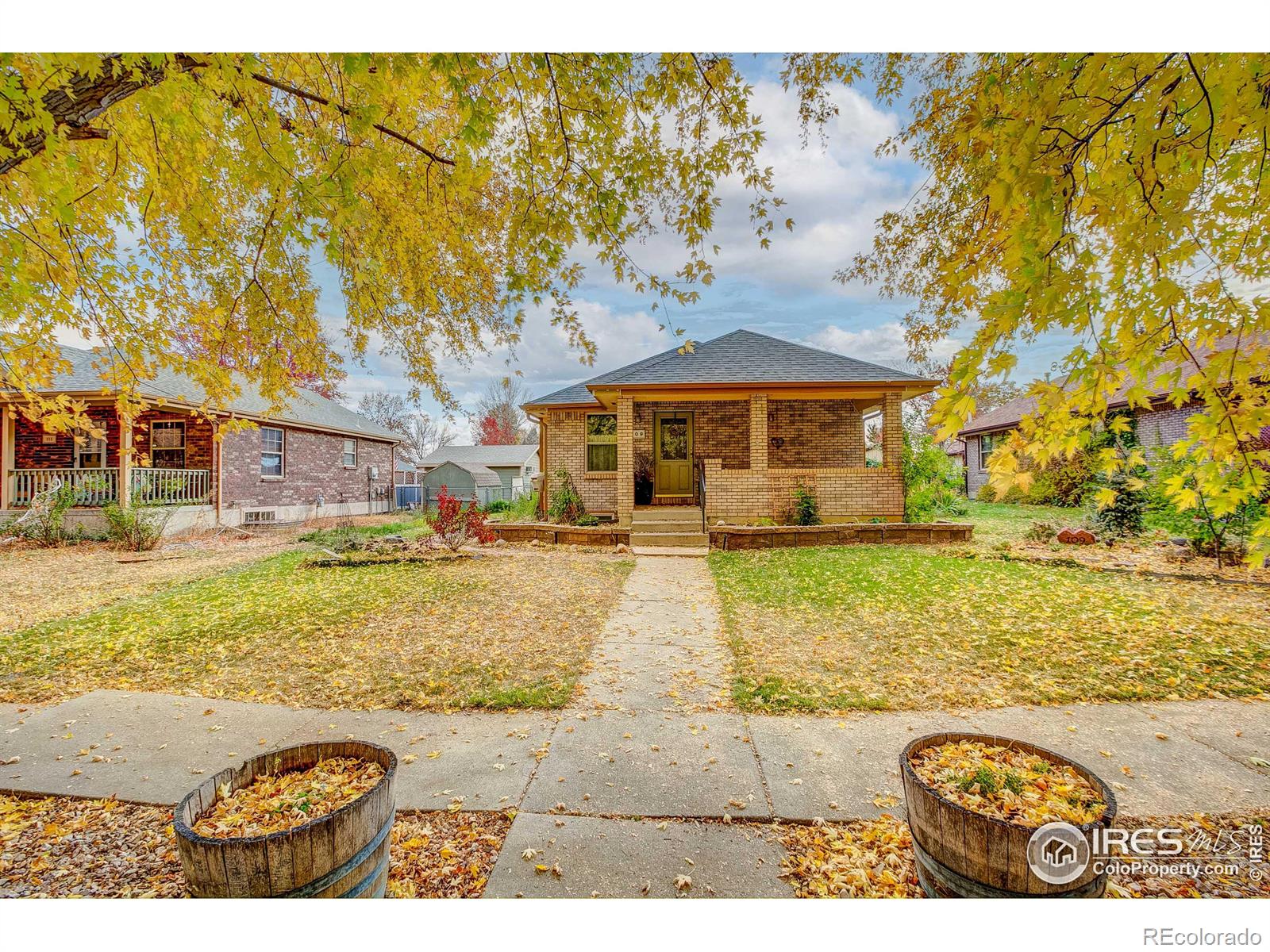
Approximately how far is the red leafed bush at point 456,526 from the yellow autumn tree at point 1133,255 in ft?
27.3

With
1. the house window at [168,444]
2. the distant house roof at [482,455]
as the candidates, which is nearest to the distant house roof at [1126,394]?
the house window at [168,444]

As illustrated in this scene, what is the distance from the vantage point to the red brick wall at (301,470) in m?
13.3

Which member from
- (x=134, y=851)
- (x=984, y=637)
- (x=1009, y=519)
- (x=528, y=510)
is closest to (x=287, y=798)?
(x=134, y=851)

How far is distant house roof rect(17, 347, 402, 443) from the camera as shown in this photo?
10.5 meters

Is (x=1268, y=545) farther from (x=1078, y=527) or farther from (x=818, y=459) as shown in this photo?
(x=818, y=459)

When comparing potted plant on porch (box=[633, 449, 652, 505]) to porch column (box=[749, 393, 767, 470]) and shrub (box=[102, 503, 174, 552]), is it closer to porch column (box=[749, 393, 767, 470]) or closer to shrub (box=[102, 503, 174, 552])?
porch column (box=[749, 393, 767, 470])

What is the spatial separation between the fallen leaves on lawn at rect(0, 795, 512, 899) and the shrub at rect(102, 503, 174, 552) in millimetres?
9903

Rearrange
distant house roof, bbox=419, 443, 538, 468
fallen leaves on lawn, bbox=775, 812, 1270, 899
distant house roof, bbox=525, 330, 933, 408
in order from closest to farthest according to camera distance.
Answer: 1. fallen leaves on lawn, bbox=775, 812, 1270, 899
2. distant house roof, bbox=525, 330, 933, 408
3. distant house roof, bbox=419, 443, 538, 468

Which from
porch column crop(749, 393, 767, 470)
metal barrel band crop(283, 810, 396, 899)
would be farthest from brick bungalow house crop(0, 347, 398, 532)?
metal barrel band crop(283, 810, 396, 899)

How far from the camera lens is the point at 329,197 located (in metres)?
2.22
